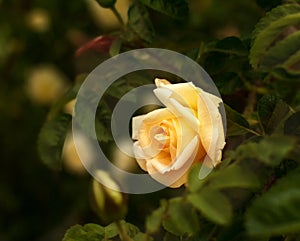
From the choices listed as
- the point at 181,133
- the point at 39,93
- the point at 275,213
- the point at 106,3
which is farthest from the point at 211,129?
the point at 39,93

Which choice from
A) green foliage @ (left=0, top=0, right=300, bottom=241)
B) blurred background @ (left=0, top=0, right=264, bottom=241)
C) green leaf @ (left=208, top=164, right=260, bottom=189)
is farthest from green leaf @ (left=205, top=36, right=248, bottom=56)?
blurred background @ (left=0, top=0, right=264, bottom=241)

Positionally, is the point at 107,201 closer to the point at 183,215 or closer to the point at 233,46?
the point at 183,215

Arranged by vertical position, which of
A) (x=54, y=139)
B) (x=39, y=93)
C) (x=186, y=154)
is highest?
(x=186, y=154)

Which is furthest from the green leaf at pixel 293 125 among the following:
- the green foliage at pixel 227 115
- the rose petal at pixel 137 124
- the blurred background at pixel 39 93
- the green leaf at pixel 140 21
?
the blurred background at pixel 39 93

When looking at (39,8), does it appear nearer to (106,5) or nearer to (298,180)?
(106,5)

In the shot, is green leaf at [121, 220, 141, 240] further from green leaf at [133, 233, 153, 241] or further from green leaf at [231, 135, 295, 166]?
green leaf at [231, 135, 295, 166]

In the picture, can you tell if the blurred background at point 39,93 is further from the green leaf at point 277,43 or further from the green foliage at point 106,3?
the green leaf at point 277,43
